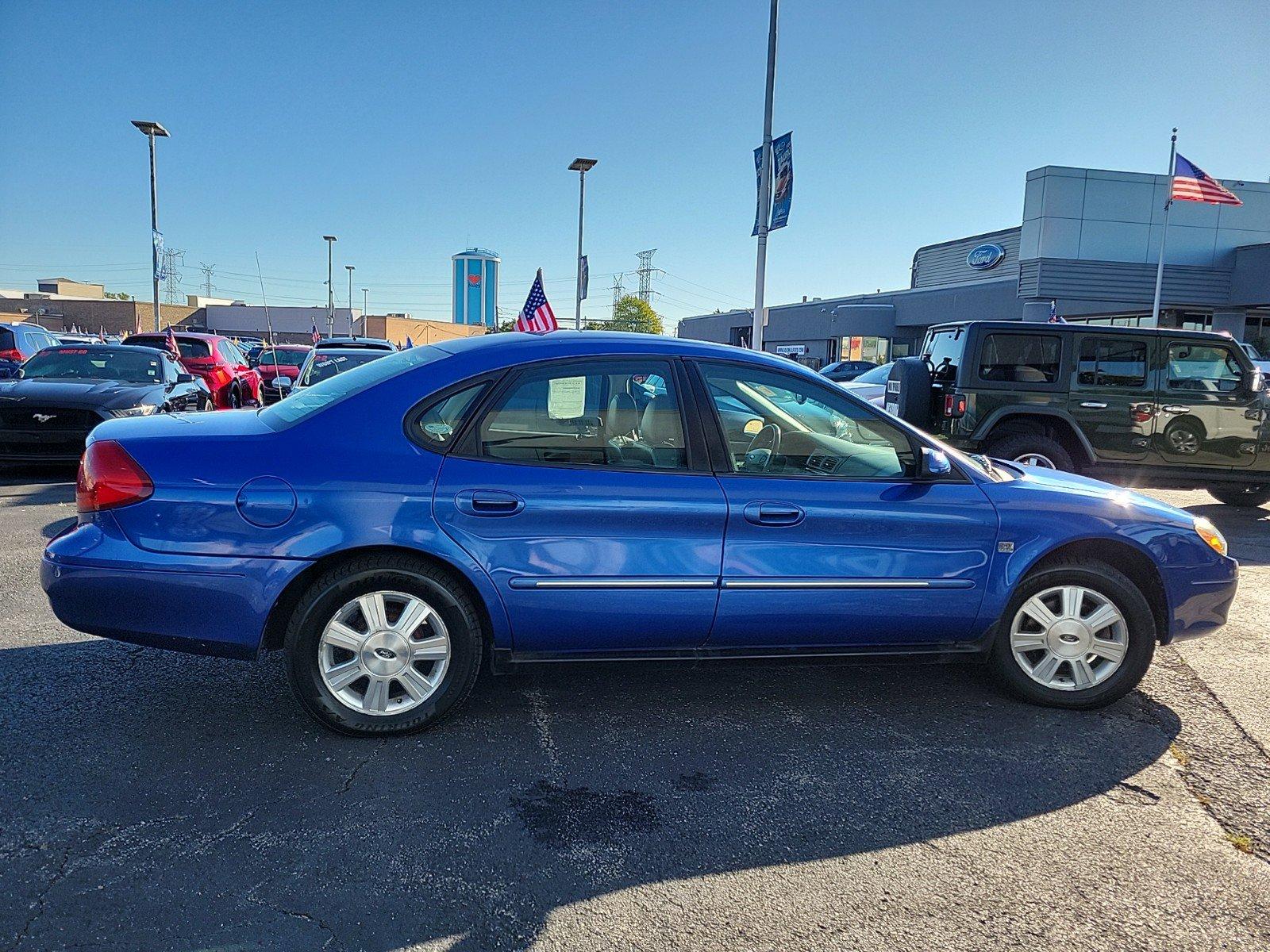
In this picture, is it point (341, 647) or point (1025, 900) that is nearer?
point (1025, 900)

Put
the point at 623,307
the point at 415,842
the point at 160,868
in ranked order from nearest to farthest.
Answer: the point at 160,868 < the point at 415,842 < the point at 623,307

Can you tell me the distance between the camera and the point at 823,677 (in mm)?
4449

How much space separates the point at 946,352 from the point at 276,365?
20.5 m

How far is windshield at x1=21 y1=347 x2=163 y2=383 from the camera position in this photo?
10461 mm

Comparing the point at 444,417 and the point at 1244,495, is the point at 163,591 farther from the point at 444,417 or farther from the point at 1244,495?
the point at 1244,495

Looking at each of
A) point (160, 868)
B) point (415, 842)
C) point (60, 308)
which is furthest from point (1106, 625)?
point (60, 308)

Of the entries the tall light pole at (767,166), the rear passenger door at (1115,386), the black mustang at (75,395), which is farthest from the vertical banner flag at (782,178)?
the black mustang at (75,395)

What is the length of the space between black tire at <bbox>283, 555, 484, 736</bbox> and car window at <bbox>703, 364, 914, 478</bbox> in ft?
4.24

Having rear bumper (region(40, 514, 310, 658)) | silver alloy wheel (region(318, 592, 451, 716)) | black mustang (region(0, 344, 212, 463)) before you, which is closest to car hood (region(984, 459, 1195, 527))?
silver alloy wheel (region(318, 592, 451, 716))

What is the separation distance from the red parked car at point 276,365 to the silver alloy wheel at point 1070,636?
20.2m

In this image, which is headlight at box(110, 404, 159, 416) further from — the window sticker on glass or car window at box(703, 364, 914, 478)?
car window at box(703, 364, 914, 478)

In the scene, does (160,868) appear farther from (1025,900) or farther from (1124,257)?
(1124,257)

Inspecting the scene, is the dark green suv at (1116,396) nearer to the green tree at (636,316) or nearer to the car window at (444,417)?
the car window at (444,417)

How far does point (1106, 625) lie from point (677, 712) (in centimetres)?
192
